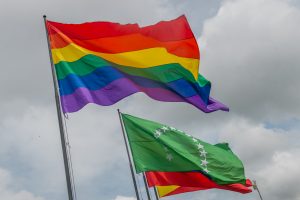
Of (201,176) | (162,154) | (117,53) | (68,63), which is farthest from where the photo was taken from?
(201,176)

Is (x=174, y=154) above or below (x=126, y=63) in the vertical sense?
below

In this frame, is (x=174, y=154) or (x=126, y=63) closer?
(x=126, y=63)

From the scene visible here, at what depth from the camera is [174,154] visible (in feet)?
57.5

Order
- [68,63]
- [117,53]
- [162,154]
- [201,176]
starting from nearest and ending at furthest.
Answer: [68,63]
[117,53]
[162,154]
[201,176]

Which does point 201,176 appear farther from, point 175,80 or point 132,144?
point 175,80

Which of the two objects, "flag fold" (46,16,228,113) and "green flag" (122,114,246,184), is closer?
"flag fold" (46,16,228,113)

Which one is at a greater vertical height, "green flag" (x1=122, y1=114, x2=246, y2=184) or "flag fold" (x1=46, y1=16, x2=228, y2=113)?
"flag fold" (x1=46, y1=16, x2=228, y2=113)

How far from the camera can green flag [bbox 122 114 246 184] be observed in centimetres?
1752

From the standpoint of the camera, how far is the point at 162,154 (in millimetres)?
17766

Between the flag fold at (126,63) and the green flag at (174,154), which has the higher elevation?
the flag fold at (126,63)

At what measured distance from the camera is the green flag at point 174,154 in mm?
17516

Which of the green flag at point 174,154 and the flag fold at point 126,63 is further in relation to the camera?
the green flag at point 174,154

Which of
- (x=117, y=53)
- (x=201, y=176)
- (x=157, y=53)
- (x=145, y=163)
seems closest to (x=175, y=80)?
(x=157, y=53)

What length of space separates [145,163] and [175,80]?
3487 mm
